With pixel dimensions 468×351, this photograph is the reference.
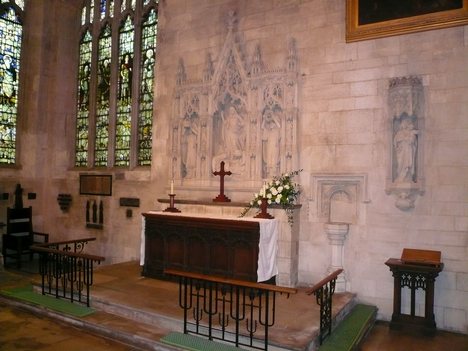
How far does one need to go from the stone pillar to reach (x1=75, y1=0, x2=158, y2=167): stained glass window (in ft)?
14.5

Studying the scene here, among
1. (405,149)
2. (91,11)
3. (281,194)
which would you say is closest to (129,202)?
(281,194)

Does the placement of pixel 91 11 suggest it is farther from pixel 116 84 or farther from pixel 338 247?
pixel 338 247

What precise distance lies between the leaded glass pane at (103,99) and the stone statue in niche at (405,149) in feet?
21.3

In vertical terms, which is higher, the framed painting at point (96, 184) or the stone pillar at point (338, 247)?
the framed painting at point (96, 184)

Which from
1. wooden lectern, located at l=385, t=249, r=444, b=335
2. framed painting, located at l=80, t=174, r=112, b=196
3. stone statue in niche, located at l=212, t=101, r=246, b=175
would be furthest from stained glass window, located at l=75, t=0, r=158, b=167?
wooden lectern, located at l=385, t=249, r=444, b=335

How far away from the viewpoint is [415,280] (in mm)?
5250

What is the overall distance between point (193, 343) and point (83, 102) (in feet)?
24.6

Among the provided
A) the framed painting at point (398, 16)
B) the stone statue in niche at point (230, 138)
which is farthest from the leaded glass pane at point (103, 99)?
the framed painting at point (398, 16)

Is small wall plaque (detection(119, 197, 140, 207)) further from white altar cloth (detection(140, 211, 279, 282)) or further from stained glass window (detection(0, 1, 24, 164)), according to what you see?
white altar cloth (detection(140, 211, 279, 282))

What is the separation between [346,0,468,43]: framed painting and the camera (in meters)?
5.57

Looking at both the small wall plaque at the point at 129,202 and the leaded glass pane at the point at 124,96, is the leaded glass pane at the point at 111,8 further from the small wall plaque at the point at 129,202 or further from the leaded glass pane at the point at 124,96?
the small wall plaque at the point at 129,202

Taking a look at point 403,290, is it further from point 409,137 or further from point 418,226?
point 409,137

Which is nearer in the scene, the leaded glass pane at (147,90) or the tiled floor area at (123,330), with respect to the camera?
the tiled floor area at (123,330)

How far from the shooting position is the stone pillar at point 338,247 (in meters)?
6.07
